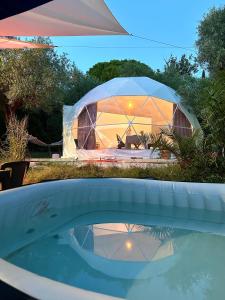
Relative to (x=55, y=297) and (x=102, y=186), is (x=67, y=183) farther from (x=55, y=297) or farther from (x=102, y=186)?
(x=55, y=297)

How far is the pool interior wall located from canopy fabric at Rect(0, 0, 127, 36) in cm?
253

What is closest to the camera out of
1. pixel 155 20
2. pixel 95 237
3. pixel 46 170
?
pixel 95 237

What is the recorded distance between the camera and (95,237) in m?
4.57

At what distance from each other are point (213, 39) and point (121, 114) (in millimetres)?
5843

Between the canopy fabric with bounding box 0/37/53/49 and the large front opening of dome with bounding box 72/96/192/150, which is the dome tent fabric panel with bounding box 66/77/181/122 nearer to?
the large front opening of dome with bounding box 72/96/192/150

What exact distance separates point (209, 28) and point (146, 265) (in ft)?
42.7

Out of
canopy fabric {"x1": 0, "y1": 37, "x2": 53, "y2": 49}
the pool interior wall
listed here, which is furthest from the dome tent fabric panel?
the pool interior wall

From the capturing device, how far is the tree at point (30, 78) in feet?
54.8

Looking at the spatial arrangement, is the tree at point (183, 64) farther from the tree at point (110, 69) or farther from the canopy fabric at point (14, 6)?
the canopy fabric at point (14, 6)

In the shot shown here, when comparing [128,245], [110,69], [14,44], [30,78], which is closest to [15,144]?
[14,44]

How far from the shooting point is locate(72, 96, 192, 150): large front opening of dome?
53.2 feet

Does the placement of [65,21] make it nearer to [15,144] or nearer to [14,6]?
[14,6]

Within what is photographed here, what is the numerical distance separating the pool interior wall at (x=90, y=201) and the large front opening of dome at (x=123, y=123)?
9.33 m

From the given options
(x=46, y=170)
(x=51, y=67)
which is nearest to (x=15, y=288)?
(x=46, y=170)
